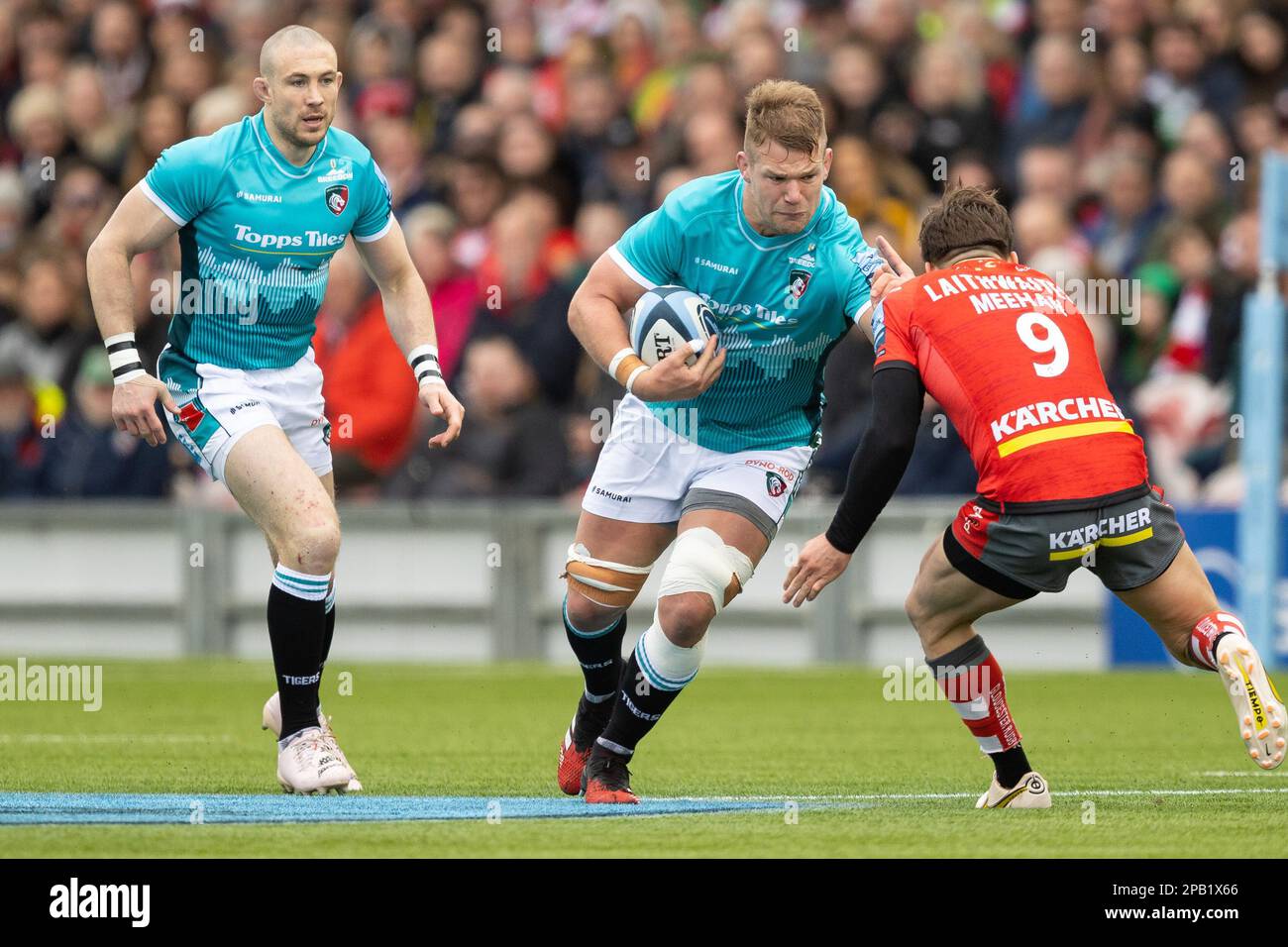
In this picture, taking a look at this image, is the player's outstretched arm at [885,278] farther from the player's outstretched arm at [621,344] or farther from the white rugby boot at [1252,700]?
the white rugby boot at [1252,700]

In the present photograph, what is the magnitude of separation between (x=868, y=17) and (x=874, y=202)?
261cm

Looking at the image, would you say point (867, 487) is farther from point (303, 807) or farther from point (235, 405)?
point (235, 405)

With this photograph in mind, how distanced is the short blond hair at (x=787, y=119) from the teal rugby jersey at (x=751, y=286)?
38 cm

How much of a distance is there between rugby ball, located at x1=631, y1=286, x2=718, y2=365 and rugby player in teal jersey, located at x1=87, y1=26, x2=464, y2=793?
0.87 m

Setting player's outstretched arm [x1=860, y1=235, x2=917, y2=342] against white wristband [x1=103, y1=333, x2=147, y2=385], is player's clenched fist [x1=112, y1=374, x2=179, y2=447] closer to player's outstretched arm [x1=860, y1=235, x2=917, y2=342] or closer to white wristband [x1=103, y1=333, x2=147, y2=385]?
white wristband [x1=103, y1=333, x2=147, y2=385]

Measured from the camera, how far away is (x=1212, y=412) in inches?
556

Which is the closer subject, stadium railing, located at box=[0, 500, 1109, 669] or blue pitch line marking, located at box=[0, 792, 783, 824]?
blue pitch line marking, located at box=[0, 792, 783, 824]

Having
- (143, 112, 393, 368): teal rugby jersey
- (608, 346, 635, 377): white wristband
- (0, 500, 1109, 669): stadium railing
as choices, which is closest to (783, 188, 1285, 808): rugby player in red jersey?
(608, 346, 635, 377): white wristband

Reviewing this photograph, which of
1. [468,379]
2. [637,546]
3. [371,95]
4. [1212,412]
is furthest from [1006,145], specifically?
[637,546]

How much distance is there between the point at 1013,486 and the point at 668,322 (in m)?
1.45

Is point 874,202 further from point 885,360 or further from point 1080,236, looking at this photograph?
point 885,360
